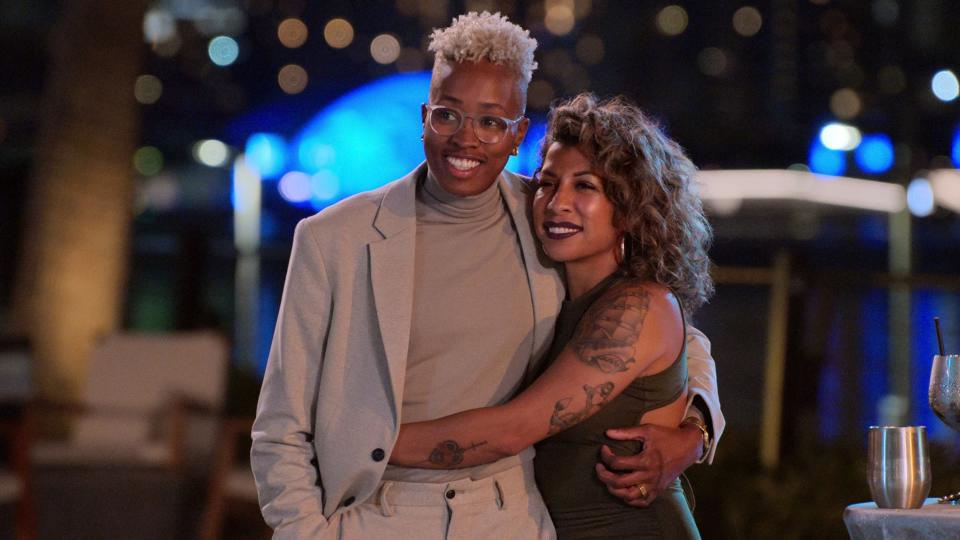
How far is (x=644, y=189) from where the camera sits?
3.09m

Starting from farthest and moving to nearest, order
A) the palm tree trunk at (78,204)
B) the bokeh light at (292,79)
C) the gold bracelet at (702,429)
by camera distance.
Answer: the bokeh light at (292,79)
the palm tree trunk at (78,204)
the gold bracelet at (702,429)

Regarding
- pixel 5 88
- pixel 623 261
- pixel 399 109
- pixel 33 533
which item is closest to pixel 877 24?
pixel 399 109

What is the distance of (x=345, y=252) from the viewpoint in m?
2.98

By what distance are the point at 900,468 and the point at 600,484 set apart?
677 millimetres

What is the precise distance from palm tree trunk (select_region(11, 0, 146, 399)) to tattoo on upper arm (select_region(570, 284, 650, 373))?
670 centimetres

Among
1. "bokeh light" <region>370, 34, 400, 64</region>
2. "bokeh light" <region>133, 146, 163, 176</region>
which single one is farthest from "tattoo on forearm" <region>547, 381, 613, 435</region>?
"bokeh light" <region>133, 146, 163, 176</region>

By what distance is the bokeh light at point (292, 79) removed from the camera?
4731cm

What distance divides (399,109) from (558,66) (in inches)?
589

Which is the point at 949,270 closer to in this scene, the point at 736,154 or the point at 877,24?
the point at 736,154

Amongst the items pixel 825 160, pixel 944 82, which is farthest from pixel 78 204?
pixel 825 160

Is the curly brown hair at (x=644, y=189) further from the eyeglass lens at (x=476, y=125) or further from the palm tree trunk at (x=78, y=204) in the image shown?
the palm tree trunk at (x=78, y=204)

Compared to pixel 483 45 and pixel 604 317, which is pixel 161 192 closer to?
pixel 483 45

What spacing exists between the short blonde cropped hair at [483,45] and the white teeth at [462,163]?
191mm

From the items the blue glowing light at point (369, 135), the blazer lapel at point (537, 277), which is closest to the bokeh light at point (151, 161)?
the blue glowing light at point (369, 135)
